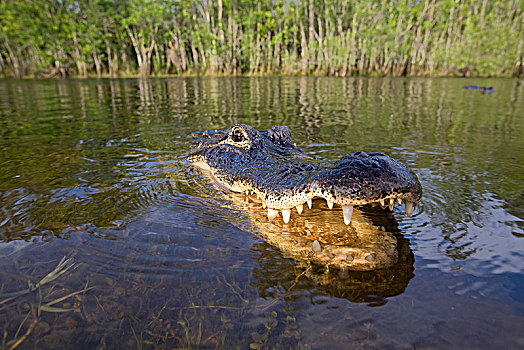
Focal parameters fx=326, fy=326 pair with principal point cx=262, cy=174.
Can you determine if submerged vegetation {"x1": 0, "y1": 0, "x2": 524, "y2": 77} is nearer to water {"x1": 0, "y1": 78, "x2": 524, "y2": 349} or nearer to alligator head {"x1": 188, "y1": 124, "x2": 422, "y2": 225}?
water {"x1": 0, "y1": 78, "x2": 524, "y2": 349}

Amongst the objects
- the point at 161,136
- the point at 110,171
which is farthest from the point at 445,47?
the point at 110,171

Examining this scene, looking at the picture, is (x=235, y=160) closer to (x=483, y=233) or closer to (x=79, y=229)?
(x=79, y=229)

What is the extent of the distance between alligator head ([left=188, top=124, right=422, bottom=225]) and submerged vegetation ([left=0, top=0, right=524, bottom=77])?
31956 mm

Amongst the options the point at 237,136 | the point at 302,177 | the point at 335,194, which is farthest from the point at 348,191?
the point at 237,136

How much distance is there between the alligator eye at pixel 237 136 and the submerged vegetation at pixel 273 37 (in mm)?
31695

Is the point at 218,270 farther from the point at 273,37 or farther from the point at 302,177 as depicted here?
the point at 273,37

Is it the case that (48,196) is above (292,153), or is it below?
below

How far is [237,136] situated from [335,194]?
76.0 inches

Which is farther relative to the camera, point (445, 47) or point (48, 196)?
point (445, 47)

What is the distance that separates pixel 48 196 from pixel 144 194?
94 cm

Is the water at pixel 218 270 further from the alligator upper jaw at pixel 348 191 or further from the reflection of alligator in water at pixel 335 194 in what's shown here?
the alligator upper jaw at pixel 348 191

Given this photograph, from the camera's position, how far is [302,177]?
7.51 ft

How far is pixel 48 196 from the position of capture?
10.8 feet

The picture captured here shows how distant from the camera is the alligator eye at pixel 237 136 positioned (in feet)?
11.9
